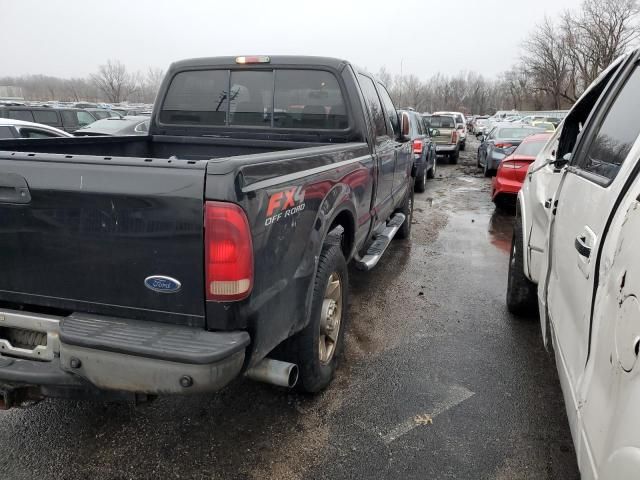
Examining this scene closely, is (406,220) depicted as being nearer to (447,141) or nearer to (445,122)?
(447,141)

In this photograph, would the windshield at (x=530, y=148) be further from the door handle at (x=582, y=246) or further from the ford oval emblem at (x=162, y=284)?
the ford oval emblem at (x=162, y=284)

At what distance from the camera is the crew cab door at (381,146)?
4332 mm

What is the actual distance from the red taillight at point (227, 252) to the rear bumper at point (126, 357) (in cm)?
20

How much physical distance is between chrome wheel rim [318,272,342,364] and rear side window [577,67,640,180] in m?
1.59

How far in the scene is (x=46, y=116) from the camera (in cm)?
1695

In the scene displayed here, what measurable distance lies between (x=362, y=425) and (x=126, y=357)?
1.53 metres

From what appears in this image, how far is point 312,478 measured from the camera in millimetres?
2484

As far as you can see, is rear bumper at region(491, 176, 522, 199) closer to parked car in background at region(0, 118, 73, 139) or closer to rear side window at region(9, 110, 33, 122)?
parked car in background at region(0, 118, 73, 139)

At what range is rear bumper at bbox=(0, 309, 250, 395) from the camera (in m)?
1.95

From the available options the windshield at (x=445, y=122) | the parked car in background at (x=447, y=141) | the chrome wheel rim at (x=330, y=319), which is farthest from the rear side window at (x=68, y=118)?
the chrome wheel rim at (x=330, y=319)

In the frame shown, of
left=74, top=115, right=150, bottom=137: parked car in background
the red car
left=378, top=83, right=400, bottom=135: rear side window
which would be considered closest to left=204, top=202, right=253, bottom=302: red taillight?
left=378, top=83, right=400, bottom=135: rear side window

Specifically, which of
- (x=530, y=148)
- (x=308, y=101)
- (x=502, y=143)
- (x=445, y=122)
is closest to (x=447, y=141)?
(x=445, y=122)

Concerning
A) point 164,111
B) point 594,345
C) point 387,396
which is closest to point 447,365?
point 387,396

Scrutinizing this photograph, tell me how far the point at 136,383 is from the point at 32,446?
1.20m
